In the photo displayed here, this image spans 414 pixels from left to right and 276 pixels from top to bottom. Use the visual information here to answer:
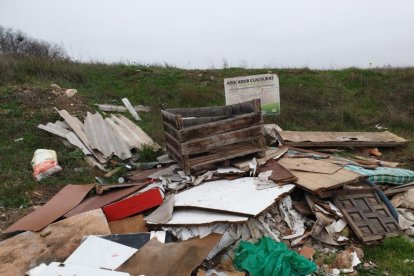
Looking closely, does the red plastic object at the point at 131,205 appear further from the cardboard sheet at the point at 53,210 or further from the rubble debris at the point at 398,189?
the rubble debris at the point at 398,189

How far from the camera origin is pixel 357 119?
975 centimetres

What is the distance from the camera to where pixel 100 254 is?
144 inches

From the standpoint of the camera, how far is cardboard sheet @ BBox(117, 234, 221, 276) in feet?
11.0

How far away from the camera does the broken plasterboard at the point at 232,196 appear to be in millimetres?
4297

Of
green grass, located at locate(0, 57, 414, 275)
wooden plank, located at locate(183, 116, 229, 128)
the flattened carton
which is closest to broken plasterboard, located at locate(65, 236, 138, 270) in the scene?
green grass, located at locate(0, 57, 414, 275)

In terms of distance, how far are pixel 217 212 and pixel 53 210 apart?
218cm

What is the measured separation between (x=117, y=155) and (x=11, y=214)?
79.7 inches

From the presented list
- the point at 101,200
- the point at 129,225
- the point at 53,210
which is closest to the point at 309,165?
the point at 129,225

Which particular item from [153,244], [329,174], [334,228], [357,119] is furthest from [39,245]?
[357,119]

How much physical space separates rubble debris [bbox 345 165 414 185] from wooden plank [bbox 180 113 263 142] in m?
1.60

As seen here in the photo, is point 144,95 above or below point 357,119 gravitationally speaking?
above

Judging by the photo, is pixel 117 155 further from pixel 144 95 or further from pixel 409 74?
pixel 409 74

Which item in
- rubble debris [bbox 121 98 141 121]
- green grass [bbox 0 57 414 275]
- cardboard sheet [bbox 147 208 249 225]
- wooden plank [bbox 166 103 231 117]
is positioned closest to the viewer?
cardboard sheet [bbox 147 208 249 225]

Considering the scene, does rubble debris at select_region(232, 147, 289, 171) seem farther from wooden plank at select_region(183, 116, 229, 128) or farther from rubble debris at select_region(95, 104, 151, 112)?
rubble debris at select_region(95, 104, 151, 112)
